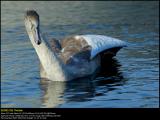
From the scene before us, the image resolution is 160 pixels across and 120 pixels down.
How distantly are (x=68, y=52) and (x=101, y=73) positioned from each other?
114cm

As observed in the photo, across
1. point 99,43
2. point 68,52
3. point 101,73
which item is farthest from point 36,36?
point 99,43

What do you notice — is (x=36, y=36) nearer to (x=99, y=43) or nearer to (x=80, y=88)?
(x=80, y=88)

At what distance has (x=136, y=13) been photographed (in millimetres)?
32406

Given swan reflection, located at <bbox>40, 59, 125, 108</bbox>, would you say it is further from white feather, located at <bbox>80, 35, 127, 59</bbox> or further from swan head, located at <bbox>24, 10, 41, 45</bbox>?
swan head, located at <bbox>24, 10, 41, 45</bbox>

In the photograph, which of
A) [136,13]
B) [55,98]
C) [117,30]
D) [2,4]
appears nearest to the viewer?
[55,98]

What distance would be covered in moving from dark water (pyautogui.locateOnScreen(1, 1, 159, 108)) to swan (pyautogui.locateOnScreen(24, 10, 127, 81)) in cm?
29

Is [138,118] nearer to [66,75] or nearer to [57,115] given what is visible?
[57,115]

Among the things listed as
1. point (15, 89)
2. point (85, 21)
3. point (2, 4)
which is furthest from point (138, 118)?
point (2, 4)

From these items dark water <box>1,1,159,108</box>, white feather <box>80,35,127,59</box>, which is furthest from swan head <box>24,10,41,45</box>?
white feather <box>80,35,127,59</box>

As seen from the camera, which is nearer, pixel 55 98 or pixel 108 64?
pixel 55 98

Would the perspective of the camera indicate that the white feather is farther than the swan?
Yes

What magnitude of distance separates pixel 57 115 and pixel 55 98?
2946mm

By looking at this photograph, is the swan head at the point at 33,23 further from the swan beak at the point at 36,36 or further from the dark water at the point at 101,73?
the dark water at the point at 101,73

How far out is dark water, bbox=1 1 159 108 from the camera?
48.8 feet
